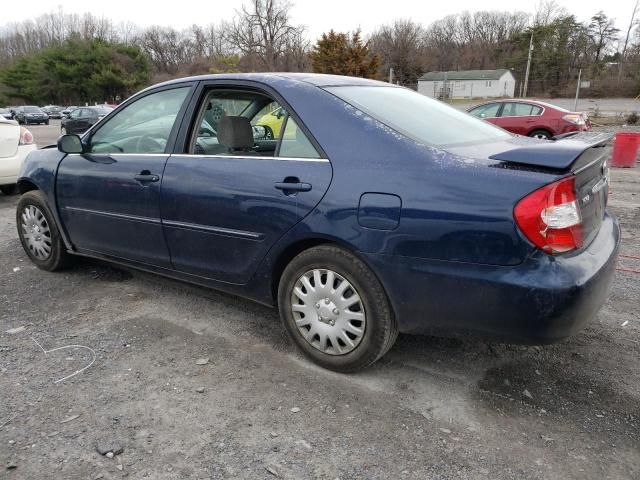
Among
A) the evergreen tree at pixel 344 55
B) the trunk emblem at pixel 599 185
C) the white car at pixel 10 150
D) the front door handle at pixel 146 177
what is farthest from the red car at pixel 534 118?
the evergreen tree at pixel 344 55

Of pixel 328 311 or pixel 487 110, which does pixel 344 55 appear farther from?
pixel 328 311

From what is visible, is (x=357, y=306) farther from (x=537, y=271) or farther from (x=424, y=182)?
(x=537, y=271)

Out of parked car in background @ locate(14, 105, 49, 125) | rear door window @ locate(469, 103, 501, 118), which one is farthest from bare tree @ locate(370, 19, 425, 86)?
rear door window @ locate(469, 103, 501, 118)

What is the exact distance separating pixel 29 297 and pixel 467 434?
11.2ft

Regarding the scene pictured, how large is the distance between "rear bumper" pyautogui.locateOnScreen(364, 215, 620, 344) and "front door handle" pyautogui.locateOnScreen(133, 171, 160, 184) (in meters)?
1.62

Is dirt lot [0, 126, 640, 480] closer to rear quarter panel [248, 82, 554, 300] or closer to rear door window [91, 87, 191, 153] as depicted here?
rear quarter panel [248, 82, 554, 300]

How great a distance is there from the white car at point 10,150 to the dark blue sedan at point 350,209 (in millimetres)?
4447

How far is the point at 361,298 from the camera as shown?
8.95 feet

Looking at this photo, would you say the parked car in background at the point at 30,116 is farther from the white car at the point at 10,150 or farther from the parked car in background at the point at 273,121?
the parked car in background at the point at 273,121

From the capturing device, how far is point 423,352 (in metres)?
3.23

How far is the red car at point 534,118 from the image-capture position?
13.3 m

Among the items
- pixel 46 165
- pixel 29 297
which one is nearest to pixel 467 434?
pixel 29 297

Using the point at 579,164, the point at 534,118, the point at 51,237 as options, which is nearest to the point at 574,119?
the point at 534,118

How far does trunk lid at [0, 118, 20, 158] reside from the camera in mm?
7574
